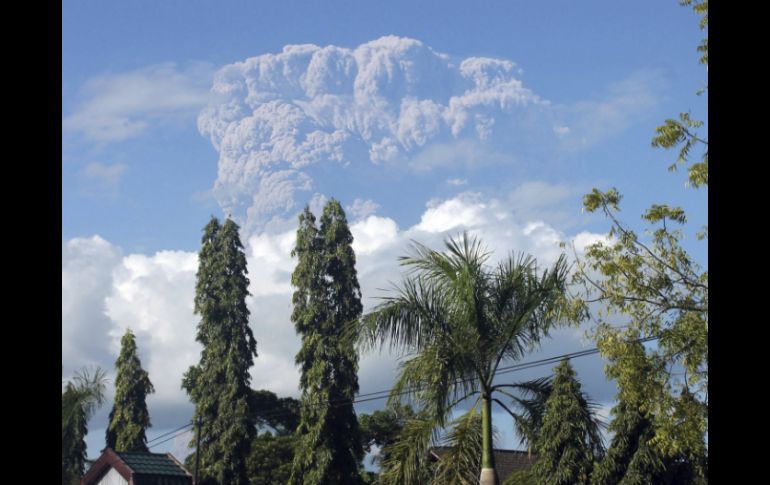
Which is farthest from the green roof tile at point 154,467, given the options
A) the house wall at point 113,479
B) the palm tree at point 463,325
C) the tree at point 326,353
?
the palm tree at point 463,325

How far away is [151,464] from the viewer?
119ft

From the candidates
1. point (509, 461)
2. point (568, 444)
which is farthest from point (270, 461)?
point (568, 444)

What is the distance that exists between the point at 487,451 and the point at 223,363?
27.1 m

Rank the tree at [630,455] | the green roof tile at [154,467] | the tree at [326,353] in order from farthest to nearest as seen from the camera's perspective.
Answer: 1. the green roof tile at [154,467]
2. the tree at [326,353]
3. the tree at [630,455]

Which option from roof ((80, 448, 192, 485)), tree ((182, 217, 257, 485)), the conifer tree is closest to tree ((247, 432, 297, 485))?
tree ((182, 217, 257, 485))

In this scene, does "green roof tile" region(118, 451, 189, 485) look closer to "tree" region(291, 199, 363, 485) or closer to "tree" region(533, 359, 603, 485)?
"tree" region(291, 199, 363, 485)

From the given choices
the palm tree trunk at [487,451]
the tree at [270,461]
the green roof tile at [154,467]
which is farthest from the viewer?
the tree at [270,461]

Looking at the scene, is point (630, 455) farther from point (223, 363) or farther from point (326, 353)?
point (223, 363)

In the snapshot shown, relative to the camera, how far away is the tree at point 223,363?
3662 cm

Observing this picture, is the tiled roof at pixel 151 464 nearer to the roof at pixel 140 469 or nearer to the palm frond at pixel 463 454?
the roof at pixel 140 469

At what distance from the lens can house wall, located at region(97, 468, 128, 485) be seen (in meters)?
35.1

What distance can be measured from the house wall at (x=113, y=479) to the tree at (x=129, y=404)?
6298mm
